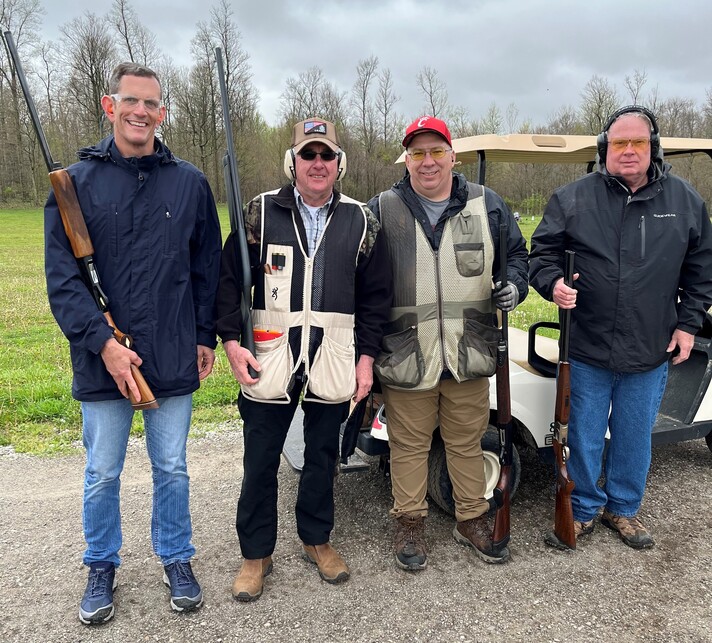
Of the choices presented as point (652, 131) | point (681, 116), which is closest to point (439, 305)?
point (652, 131)

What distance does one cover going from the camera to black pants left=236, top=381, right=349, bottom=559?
9.73ft

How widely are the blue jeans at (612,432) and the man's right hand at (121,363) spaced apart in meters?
2.32

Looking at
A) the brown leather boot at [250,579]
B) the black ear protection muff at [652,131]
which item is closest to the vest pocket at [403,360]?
the brown leather boot at [250,579]

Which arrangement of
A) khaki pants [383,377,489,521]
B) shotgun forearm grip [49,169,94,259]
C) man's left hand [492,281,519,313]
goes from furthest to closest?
khaki pants [383,377,489,521], man's left hand [492,281,519,313], shotgun forearm grip [49,169,94,259]

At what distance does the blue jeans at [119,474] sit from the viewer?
2.75 metres

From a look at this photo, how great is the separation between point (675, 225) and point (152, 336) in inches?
104

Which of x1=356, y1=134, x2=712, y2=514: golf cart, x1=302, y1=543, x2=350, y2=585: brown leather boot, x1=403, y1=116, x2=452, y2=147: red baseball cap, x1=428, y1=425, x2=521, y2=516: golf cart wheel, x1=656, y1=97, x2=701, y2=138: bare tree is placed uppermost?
x1=656, y1=97, x2=701, y2=138: bare tree

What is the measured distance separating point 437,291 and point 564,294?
66 cm

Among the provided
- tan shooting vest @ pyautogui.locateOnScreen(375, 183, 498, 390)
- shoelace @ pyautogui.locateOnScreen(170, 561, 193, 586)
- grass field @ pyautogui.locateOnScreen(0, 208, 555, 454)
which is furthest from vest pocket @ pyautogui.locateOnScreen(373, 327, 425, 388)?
grass field @ pyautogui.locateOnScreen(0, 208, 555, 454)

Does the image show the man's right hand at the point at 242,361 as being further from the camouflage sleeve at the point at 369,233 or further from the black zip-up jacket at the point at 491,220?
the black zip-up jacket at the point at 491,220

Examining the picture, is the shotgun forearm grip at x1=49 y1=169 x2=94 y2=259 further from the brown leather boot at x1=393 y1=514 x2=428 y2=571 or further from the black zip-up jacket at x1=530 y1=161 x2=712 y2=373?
the black zip-up jacket at x1=530 y1=161 x2=712 y2=373

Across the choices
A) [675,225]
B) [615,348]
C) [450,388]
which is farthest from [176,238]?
[675,225]

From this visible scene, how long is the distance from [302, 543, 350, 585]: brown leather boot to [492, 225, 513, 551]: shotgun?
0.82m

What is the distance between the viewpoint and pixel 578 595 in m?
2.99
